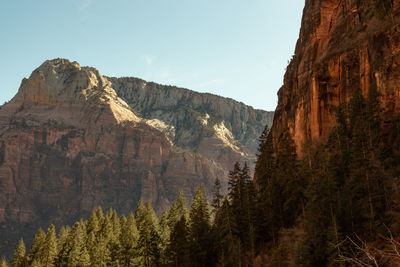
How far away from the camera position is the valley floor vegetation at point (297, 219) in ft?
113

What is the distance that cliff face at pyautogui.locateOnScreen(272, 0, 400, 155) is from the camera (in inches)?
1866

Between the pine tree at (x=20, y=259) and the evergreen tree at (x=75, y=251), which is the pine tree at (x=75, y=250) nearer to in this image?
the evergreen tree at (x=75, y=251)

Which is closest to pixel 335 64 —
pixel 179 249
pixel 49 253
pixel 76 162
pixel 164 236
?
A: pixel 179 249

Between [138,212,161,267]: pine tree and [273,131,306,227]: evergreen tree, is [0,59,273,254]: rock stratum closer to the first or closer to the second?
[138,212,161,267]: pine tree

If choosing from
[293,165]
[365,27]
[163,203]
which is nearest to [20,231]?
[163,203]

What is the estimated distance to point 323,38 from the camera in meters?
65.8

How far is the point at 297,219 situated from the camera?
144ft

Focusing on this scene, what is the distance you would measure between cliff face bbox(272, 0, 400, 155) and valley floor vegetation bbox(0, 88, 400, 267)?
3.88 metres

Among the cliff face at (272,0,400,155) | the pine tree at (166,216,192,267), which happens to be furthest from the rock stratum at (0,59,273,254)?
the pine tree at (166,216,192,267)

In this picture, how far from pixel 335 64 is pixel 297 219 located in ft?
82.7

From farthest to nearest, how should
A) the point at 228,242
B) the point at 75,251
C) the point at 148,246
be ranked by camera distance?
the point at 75,251 → the point at 148,246 → the point at 228,242

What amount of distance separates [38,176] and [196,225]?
142547mm

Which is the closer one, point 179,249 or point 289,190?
point 289,190

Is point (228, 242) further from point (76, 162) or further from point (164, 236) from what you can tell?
point (76, 162)
